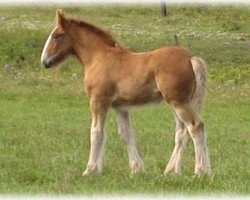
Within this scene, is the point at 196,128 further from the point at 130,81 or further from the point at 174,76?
the point at 130,81

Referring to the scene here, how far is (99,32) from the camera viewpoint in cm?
1025

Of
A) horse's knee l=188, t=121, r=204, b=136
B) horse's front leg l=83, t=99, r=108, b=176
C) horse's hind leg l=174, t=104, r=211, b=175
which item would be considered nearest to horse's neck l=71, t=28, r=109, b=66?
horse's front leg l=83, t=99, r=108, b=176

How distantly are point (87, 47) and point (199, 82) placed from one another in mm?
1478

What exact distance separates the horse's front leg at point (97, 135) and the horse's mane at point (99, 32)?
79cm

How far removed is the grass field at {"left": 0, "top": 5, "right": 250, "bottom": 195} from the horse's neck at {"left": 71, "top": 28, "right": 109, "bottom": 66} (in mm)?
955

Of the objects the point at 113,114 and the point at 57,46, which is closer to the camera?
the point at 57,46

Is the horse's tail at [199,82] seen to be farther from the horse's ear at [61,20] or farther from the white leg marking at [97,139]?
the horse's ear at [61,20]

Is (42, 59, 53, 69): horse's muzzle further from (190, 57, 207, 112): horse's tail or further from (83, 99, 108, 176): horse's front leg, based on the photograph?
(190, 57, 207, 112): horse's tail

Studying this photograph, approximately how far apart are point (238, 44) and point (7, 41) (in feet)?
24.1

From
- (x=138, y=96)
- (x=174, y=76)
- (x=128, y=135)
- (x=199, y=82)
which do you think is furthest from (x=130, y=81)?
(x=128, y=135)

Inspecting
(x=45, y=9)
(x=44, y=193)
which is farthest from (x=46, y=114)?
(x=45, y=9)

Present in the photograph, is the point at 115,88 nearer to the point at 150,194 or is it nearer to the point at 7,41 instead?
the point at 150,194

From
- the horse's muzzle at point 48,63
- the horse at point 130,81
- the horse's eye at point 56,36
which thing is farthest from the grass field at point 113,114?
the horse's eye at point 56,36

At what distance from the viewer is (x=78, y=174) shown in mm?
9500
